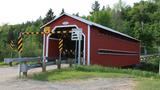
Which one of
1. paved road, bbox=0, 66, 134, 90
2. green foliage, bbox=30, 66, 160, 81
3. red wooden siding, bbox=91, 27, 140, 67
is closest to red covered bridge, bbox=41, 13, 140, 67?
red wooden siding, bbox=91, 27, 140, 67

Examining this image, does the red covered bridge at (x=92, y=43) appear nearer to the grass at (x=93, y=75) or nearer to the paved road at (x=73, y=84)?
the grass at (x=93, y=75)

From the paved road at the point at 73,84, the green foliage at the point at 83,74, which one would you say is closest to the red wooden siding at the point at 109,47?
the green foliage at the point at 83,74

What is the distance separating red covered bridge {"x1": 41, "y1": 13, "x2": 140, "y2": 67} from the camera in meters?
24.2

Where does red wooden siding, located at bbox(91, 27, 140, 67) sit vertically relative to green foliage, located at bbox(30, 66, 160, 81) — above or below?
above

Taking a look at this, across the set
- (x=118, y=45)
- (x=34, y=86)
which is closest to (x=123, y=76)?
(x=34, y=86)

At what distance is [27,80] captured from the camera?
14703 mm

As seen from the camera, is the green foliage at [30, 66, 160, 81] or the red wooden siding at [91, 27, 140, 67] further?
the red wooden siding at [91, 27, 140, 67]

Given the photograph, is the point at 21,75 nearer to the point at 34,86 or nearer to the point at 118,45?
the point at 34,86

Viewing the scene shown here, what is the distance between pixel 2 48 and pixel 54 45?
8.18m

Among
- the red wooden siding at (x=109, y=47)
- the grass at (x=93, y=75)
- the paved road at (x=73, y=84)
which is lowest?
the paved road at (x=73, y=84)

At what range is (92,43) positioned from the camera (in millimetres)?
24516

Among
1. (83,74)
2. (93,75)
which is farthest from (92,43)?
(93,75)

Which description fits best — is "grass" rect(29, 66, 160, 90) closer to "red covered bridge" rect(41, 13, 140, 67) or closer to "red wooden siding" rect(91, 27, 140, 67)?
"red covered bridge" rect(41, 13, 140, 67)

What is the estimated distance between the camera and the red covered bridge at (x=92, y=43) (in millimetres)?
24234
